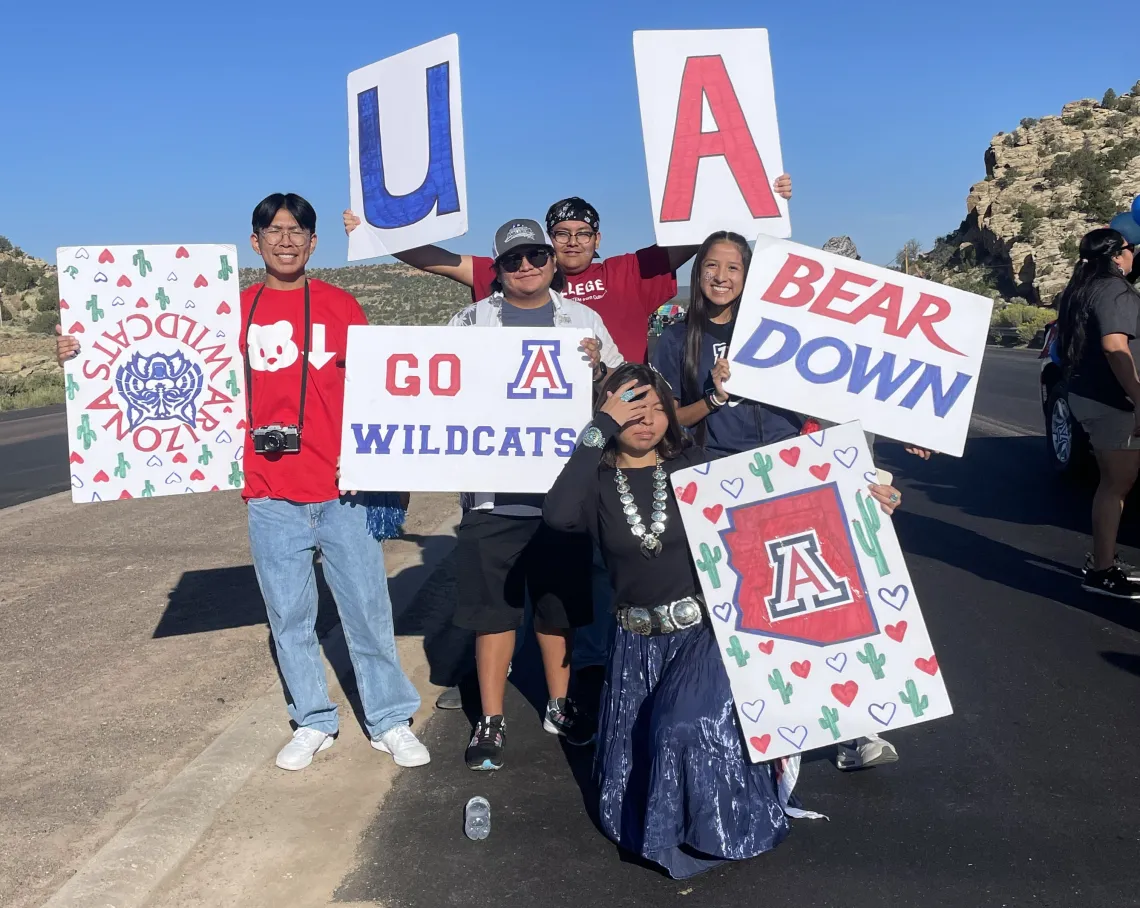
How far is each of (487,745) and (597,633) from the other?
1.16 m

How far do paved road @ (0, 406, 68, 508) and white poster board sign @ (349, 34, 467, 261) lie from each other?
8067 millimetres

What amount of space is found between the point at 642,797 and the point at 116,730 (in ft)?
7.56

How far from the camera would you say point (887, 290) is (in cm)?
383

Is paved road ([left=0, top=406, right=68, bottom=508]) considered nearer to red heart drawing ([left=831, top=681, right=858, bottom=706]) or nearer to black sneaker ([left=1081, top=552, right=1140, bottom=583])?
black sneaker ([left=1081, top=552, right=1140, bottom=583])

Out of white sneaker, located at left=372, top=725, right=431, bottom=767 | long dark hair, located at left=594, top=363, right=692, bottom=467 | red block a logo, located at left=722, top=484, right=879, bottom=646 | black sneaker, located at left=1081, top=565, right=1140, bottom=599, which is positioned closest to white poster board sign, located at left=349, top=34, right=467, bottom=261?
long dark hair, located at left=594, top=363, right=692, bottom=467

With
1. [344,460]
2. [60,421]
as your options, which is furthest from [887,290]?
[60,421]

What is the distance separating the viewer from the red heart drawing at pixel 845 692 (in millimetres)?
3654

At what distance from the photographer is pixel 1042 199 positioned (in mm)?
55562

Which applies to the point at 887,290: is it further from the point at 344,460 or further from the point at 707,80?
the point at 344,460

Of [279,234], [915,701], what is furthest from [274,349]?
[915,701]

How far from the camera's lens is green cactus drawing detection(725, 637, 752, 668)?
3.64m

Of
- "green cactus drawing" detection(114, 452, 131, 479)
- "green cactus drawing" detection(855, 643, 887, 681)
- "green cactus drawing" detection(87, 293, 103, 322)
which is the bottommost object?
"green cactus drawing" detection(855, 643, 887, 681)

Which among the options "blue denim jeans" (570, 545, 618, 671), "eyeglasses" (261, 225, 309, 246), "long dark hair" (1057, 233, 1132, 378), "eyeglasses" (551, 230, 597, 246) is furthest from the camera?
"long dark hair" (1057, 233, 1132, 378)

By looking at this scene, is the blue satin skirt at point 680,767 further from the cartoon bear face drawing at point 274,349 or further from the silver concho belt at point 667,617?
the cartoon bear face drawing at point 274,349
